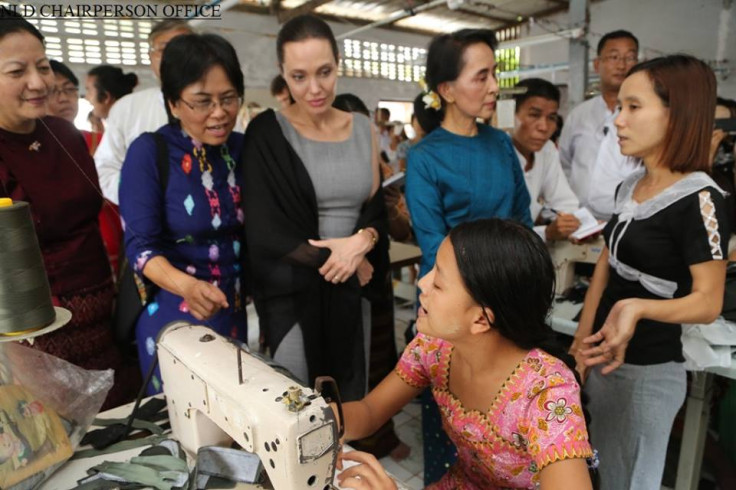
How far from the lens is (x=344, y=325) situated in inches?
Result: 63.4

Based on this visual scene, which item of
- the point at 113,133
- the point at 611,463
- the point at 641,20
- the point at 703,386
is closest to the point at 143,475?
the point at 611,463

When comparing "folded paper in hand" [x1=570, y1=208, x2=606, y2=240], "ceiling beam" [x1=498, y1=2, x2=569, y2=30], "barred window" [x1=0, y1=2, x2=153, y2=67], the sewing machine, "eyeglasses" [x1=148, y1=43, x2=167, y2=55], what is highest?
"ceiling beam" [x1=498, y1=2, x2=569, y2=30]

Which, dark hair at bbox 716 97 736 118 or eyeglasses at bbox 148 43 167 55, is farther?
dark hair at bbox 716 97 736 118

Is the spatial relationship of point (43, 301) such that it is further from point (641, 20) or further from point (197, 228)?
point (641, 20)

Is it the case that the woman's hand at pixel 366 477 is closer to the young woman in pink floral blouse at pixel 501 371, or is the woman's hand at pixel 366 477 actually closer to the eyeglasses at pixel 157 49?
the young woman in pink floral blouse at pixel 501 371

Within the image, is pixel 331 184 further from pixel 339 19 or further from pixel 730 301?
pixel 339 19

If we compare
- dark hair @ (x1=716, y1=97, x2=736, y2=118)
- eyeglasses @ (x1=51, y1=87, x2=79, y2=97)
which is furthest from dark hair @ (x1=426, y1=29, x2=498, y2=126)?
dark hair @ (x1=716, y1=97, x2=736, y2=118)

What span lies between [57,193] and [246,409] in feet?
2.91

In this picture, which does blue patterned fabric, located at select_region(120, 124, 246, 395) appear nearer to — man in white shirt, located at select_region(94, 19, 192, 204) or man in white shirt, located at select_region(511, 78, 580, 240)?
man in white shirt, located at select_region(94, 19, 192, 204)

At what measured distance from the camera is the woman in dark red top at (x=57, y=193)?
115 cm

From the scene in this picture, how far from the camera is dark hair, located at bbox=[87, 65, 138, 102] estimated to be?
277 centimetres

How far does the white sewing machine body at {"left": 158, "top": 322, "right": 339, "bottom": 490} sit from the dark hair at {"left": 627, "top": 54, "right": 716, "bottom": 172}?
120 cm

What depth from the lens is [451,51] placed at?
1710 millimetres

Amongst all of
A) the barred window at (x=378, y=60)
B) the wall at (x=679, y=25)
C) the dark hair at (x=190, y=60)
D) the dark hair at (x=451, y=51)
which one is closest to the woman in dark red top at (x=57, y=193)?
the dark hair at (x=190, y=60)
